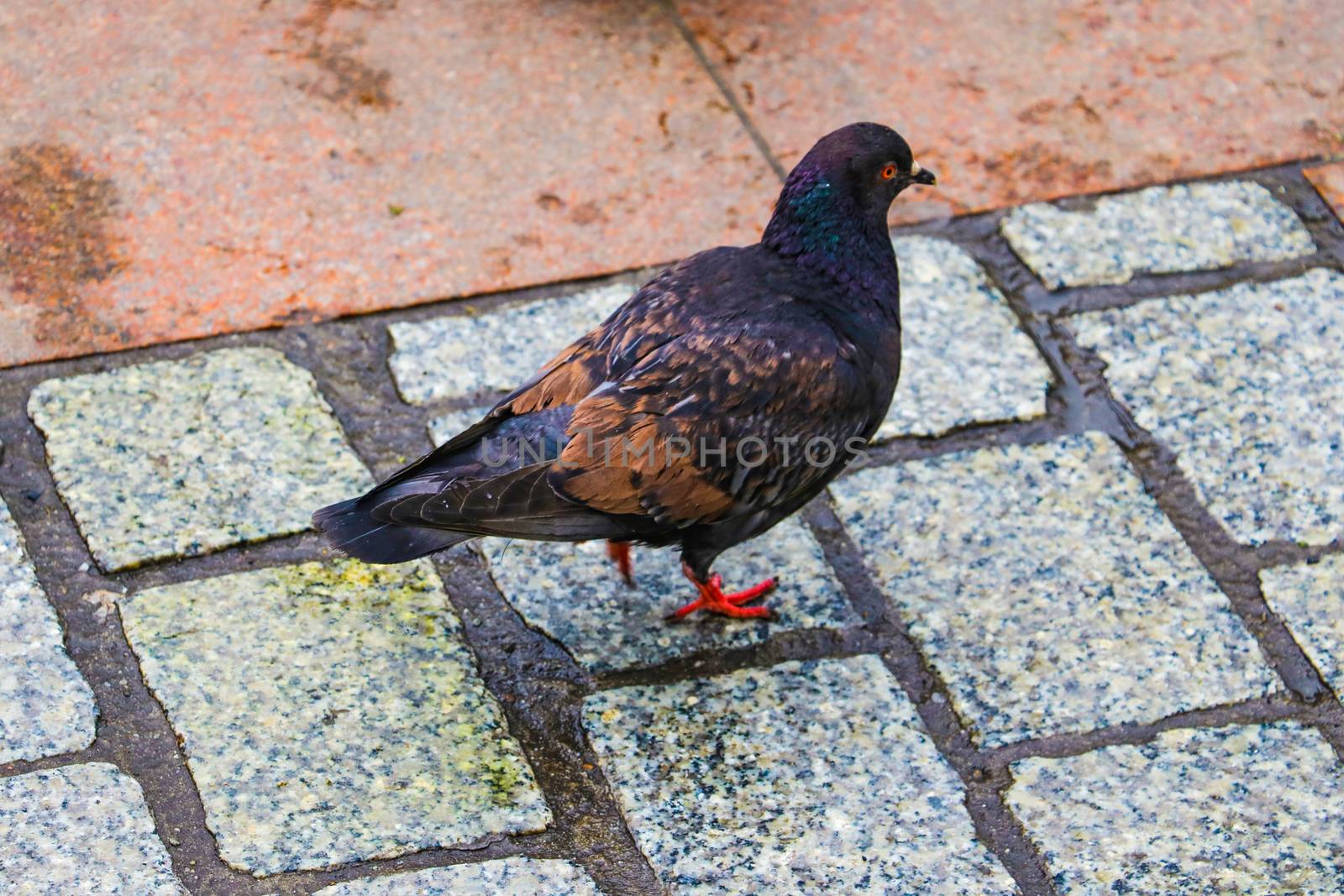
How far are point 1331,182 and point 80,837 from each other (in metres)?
4.20

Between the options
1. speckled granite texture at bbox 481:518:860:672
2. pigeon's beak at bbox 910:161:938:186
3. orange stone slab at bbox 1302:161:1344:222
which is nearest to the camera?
speckled granite texture at bbox 481:518:860:672

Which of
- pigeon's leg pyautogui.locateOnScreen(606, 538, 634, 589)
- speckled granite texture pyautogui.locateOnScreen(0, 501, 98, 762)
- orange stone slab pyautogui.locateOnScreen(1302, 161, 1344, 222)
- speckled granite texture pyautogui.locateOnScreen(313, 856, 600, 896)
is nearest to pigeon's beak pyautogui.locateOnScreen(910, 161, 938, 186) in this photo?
pigeon's leg pyautogui.locateOnScreen(606, 538, 634, 589)

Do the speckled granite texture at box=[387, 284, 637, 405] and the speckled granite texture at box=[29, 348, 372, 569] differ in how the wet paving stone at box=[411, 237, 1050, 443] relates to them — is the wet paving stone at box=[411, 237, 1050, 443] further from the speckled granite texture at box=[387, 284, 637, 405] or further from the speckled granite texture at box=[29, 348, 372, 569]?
the speckled granite texture at box=[29, 348, 372, 569]

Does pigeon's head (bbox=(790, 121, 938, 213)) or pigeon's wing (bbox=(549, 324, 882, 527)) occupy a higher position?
pigeon's head (bbox=(790, 121, 938, 213))

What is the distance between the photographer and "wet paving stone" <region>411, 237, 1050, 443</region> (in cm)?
437

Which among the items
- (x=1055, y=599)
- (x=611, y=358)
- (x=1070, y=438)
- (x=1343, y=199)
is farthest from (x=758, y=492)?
(x=1343, y=199)

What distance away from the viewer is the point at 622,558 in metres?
3.96

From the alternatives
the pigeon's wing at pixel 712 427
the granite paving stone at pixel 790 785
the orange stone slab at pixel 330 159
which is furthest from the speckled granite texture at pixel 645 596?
the orange stone slab at pixel 330 159

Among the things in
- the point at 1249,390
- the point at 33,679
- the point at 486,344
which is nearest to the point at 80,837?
the point at 33,679

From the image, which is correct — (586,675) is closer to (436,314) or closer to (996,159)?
(436,314)

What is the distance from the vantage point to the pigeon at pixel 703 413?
3469 mm

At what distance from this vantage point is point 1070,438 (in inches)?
171

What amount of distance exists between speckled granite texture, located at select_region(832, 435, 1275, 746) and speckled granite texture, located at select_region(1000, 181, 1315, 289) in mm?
772

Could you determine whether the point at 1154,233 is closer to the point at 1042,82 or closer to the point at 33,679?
the point at 1042,82
